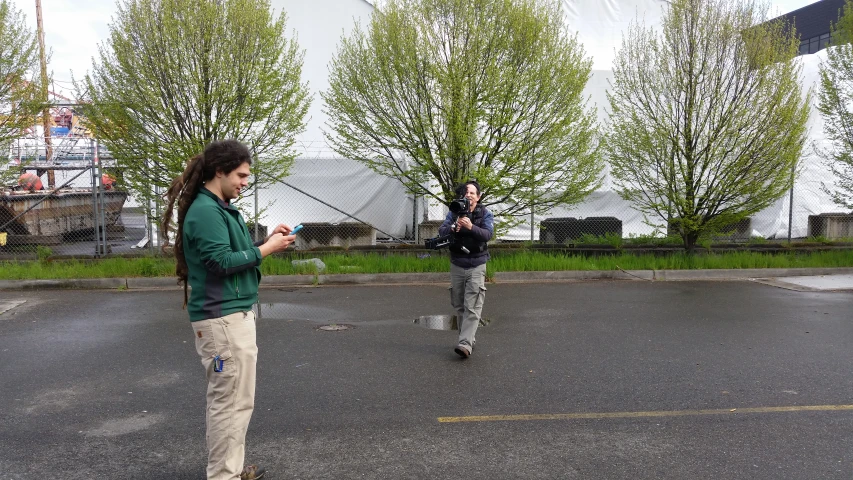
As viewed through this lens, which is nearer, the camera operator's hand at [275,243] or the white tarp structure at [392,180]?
the camera operator's hand at [275,243]

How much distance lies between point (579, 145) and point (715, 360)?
22.5ft

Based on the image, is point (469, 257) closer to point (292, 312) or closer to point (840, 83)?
point (292, 312)

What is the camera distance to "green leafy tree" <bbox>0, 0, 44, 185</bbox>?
1254 centimetres

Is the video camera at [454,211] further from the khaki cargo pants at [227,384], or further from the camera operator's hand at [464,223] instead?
the khaki cargo pants at [227,384]

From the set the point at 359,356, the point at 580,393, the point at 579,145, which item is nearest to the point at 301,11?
the point at 579,145

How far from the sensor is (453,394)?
5520 millimetres

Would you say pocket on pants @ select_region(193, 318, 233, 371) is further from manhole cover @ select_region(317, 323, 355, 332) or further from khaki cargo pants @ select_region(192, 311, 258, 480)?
manhole cover @ select_region(317, 323, 355, 332)

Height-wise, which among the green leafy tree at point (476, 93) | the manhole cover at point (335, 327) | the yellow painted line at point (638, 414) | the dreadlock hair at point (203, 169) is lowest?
the yellow painted line at point (638, 414)

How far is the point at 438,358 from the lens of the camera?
669 cm

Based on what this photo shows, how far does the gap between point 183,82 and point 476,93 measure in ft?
16.2

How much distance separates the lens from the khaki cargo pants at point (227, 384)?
3.37m

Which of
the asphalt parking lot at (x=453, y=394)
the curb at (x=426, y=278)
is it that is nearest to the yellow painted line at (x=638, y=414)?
the asphalt parking lot at (x=453, y=394)

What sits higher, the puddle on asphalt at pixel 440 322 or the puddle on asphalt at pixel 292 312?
the puddle on asphalt at pixel 292 312

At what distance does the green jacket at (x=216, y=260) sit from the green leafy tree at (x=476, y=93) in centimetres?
920
